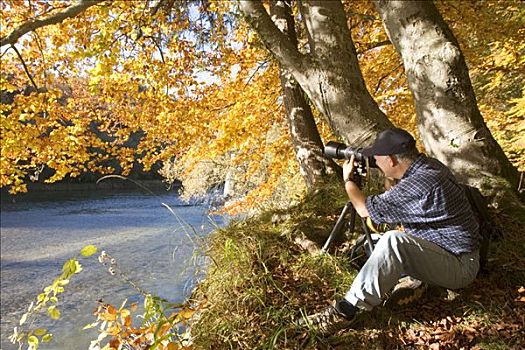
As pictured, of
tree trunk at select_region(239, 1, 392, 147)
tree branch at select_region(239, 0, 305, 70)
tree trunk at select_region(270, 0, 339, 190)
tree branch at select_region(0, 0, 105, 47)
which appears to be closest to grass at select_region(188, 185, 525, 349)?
tree trunk at select_region(239, 1, 392, 147)

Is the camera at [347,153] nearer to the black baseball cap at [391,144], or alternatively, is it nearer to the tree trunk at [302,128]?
the black baseball cap at [391,144]

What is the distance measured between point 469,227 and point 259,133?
17.5 feet

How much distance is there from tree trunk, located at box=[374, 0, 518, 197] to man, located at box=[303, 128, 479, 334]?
46.4 inches

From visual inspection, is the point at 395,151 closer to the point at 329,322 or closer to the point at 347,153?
the point at 347,153

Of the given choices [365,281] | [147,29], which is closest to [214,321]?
[365,281]

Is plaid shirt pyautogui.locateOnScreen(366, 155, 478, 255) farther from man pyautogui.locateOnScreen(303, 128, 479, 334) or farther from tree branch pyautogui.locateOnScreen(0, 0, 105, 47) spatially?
tree branch pyautogui.locateOnScreen(0, 0, 105, 47)

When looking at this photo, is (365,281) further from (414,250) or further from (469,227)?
(469,227)

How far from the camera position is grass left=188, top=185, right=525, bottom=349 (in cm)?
227

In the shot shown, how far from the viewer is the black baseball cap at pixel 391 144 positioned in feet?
7.70

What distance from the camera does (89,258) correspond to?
12453 mm

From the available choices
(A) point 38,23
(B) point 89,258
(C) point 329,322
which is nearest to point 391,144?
(C) point 329,322

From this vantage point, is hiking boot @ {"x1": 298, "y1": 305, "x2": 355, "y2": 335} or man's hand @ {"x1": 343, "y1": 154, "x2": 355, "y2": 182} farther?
man's hand @ {"x1": 343, "y1": 154, "x2": 355, "y2": 182}

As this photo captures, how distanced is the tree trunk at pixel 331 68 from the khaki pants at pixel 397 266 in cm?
126

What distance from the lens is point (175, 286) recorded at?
1019cm
